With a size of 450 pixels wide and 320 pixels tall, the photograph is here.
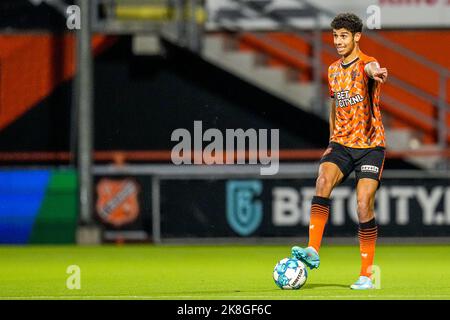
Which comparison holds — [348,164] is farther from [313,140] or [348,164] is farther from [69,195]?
[313,140]

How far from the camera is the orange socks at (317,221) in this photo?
11.1m

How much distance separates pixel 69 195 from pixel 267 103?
4.71 meters

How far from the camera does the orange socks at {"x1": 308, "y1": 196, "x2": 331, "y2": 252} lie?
436 inches

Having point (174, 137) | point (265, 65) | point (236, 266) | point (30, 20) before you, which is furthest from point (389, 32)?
point (236, 266)

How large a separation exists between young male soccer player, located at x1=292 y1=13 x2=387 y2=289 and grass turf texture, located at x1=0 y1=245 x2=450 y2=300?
519 mm

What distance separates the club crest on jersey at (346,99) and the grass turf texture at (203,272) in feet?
5.16

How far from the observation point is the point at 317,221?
11.1m

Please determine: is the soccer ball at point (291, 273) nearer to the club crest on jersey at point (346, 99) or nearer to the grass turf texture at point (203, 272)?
the grass turf texture at point (203, 272)

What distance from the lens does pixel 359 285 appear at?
1107 cm

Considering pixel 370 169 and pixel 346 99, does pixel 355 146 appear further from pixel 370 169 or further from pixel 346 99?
pixel 346 99

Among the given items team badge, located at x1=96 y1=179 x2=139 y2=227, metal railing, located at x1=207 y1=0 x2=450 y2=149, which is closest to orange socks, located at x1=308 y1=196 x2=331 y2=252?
team badge, located at x1=96 y1=179 x2=139 y2=227

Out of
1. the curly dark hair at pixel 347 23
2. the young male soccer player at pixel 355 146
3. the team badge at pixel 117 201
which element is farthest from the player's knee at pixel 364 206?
the team badge at pixel 117 201

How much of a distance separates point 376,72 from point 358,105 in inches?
22.2

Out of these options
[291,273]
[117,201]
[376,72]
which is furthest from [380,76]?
[117,201]
